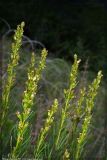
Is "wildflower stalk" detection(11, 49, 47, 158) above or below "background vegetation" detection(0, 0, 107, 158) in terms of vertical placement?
below

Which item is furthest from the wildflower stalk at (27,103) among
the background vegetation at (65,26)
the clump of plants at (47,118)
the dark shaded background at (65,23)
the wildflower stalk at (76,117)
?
the dark shaded background at (65,23)

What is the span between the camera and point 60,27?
5.52 meters

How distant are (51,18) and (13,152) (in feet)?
14.6

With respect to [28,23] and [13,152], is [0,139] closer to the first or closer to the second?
[13,152]

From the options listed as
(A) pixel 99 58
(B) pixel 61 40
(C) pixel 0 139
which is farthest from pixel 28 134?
(B) pixel 61 40

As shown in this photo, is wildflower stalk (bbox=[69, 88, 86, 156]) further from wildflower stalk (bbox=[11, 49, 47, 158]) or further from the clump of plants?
wildflower stalk (bbox=[11, 49, 47, 158])

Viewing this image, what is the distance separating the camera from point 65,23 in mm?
5590

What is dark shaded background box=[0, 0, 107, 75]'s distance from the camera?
17.2ft

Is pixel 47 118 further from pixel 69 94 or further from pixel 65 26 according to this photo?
pixel 65 26

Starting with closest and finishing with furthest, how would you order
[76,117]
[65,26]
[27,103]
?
[27,103]
[76,117]
[65,26]

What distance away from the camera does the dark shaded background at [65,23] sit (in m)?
5.25

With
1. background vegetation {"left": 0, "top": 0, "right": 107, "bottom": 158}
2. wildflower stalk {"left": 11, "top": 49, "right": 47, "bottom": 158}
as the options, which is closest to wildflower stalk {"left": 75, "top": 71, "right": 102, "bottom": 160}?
wildflower stalk {"left": 11, "top": 49, "right": 47, "bottom": 158}

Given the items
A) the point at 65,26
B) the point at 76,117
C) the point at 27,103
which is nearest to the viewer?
the point at 27,103

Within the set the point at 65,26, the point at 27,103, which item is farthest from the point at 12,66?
the point at 65,26
